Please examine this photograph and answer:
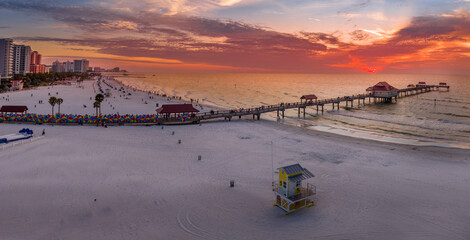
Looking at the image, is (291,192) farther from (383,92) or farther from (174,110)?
(383,92)

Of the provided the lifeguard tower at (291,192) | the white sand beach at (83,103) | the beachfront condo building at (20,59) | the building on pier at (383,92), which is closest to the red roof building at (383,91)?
the building on pier at (383,92)

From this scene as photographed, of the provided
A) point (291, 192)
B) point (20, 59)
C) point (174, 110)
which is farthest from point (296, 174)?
point (20, 59)

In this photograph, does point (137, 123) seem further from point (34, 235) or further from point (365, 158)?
point (365, 158)

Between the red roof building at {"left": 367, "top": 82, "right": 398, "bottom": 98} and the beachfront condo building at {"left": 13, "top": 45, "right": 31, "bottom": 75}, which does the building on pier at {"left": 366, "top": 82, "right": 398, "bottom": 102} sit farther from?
the beachfront condo building at {"left": 13, "top": 45, "right": 31, "bottom": 75}

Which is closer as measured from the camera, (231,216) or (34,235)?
(34,235)

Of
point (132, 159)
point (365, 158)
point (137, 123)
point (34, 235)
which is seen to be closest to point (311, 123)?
point (365, 158)

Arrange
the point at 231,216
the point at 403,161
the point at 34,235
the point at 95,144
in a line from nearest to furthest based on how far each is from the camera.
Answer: the point at 34,235, the point at 231,216, the point at 403,161, the point at 95,144
